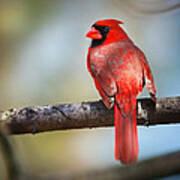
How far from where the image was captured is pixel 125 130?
1.33 m

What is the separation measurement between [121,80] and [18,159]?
568mm

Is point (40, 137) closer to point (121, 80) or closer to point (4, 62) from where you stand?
point (4, 62)

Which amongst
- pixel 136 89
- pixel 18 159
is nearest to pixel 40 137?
pixel 136 89

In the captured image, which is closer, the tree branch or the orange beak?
the tree branch

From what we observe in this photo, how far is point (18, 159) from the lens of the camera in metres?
1.01

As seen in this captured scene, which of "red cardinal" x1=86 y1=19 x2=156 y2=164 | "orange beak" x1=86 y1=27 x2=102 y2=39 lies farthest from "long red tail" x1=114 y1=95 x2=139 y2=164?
"orange beak" x1=86 y1=27 x2=102 y2=39

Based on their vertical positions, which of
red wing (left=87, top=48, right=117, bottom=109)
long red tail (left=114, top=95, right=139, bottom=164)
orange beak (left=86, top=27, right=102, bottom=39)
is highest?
orange beak (left=86, top=27, right=102, bottom=39)

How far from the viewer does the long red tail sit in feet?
4.24

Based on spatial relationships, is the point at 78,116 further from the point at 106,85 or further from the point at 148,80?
the point at 148,80

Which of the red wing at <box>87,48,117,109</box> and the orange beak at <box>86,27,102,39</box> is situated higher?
the orange beak at <box>86,27,102,39</box>

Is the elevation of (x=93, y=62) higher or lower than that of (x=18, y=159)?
higher

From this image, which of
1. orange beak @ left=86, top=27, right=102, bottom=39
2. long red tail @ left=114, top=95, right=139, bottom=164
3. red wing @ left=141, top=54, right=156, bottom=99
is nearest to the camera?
long red tail @ left=114, top=95, right=139, bottom=164

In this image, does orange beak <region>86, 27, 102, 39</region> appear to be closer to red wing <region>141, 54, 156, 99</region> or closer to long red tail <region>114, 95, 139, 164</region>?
red wing <region>141, 54, 156, 99</region>

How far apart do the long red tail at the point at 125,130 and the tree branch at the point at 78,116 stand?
0.11 meters
